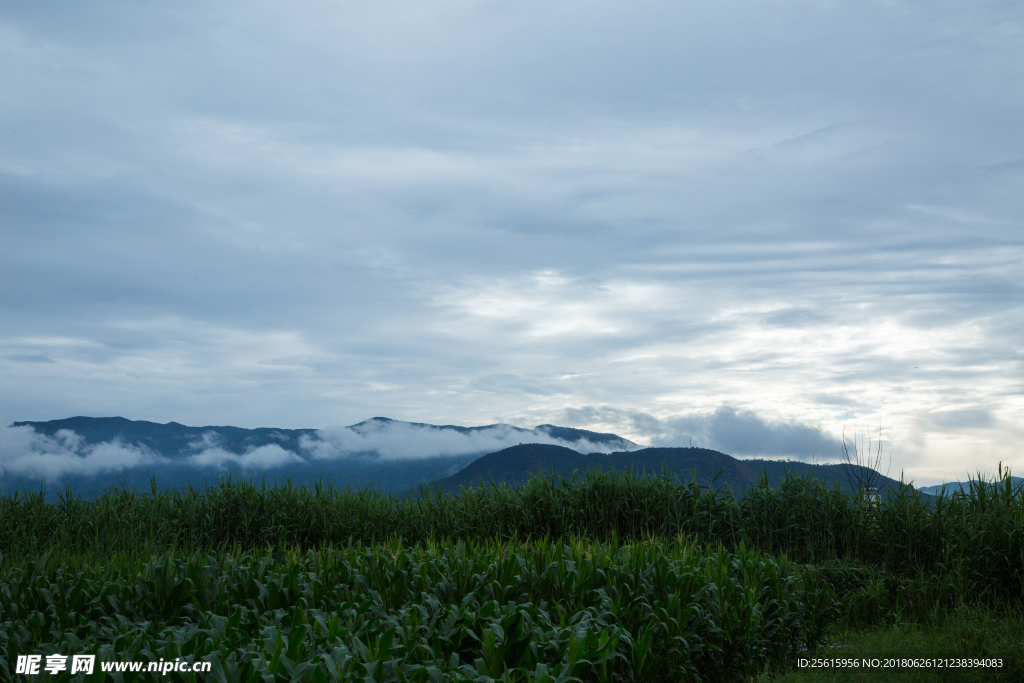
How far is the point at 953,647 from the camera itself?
6637 millimetres

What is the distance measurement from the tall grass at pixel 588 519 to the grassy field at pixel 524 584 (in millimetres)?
35

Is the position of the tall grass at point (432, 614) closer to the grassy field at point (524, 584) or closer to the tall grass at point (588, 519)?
the grassy field at point (524, 584)

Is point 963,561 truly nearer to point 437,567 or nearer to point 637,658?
point 637,658

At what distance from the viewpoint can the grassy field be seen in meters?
4.48

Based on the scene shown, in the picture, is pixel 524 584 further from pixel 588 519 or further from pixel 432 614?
pixel 588 519

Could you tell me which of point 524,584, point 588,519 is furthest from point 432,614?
point 588,519

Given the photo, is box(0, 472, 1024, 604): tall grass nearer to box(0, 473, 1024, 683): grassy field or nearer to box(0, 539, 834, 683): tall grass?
box(0, 473, 1024, 683): grassy field

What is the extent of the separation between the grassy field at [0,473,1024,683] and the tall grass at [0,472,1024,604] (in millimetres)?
35

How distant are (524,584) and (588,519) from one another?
4.96 meters

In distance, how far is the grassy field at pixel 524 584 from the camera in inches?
176

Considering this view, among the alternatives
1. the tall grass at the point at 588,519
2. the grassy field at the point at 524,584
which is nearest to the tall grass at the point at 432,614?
the grassy field at the point at 524,584

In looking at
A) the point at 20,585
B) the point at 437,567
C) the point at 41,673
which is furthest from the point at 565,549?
the point at 20,585

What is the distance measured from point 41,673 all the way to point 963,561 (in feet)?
32.6

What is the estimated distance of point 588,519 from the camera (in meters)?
10.7
